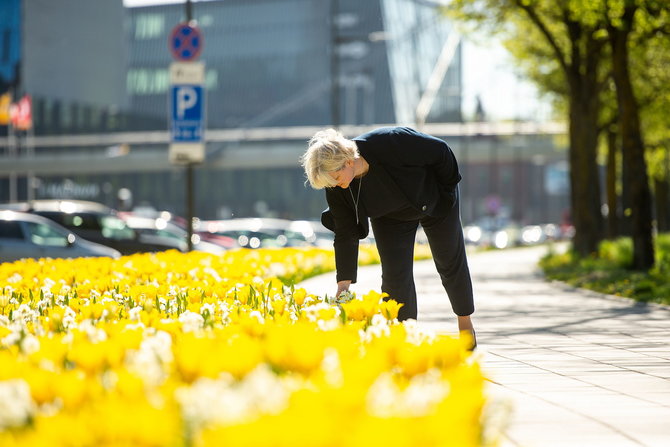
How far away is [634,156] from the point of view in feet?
59.4

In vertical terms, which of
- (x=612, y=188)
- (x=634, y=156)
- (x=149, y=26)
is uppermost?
(x=149, y=26)

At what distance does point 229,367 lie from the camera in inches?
121

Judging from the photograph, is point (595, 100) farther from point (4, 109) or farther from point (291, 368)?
point (4, 109)

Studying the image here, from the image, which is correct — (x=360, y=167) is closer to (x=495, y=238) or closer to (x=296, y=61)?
(x=495, y=238)

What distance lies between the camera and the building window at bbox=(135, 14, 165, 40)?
4363 inches

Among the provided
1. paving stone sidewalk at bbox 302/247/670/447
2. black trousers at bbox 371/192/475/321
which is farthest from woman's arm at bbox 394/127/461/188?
paving stone sidewalk at bbox 302/247/670/447

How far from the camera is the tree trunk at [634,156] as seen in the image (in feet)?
58.9

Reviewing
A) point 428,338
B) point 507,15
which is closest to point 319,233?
point 507,15

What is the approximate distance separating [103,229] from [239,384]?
21676mm

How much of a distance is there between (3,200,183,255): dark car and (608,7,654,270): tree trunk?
9626mm

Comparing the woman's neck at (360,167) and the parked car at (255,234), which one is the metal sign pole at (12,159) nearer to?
the parked car at (255,234)

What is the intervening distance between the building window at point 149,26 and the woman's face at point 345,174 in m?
108

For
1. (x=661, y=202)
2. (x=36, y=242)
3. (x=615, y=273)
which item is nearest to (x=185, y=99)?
(x=36, y=242)

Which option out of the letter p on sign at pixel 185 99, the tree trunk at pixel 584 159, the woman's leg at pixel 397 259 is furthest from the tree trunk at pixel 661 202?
the woman's leg at pixel 397 259
